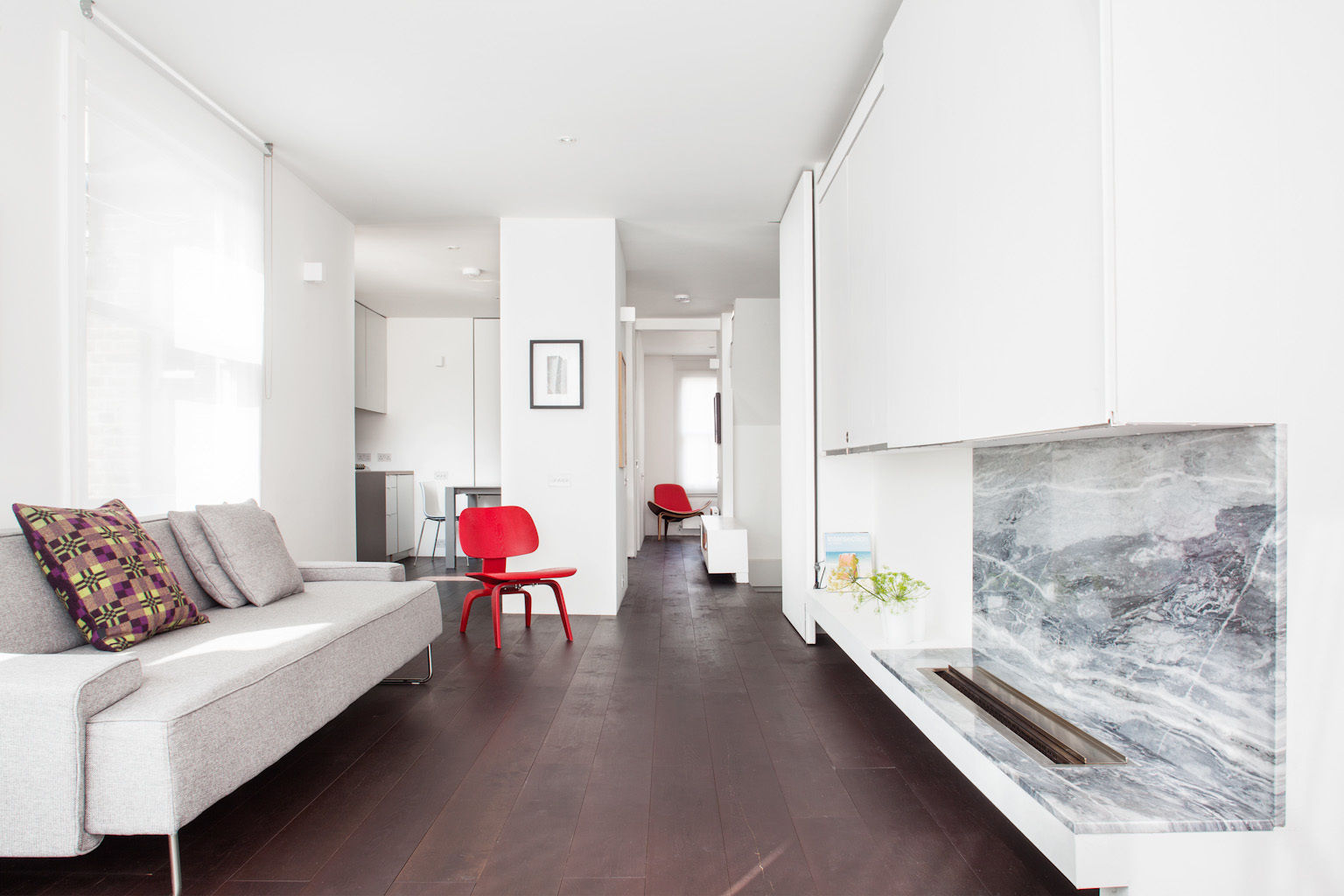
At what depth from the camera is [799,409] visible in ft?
14.2

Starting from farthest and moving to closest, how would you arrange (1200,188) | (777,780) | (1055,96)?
1. (777,780)
2. (1055,96)
3. (1200,188)

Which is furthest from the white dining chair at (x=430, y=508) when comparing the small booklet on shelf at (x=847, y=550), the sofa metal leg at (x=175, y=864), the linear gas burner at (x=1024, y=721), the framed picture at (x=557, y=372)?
the linear gas burner at (x=1024, y=721)

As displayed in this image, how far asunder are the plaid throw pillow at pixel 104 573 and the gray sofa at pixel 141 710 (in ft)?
0.22

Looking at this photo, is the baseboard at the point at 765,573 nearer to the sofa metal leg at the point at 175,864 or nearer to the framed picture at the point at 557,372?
the framed picture at the point at 557,372

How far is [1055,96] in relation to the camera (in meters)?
1.39

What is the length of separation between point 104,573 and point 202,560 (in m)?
0.65

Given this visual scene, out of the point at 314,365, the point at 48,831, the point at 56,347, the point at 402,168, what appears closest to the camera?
the point at 48,831

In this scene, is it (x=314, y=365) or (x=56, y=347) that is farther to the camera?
(x=314, y=365)

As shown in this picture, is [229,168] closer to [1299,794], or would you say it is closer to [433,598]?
[433,598]

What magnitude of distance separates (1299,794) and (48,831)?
2511mm

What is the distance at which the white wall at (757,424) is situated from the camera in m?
6.81

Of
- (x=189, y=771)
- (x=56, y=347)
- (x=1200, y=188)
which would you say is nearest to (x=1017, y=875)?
(x=1200, y=188)

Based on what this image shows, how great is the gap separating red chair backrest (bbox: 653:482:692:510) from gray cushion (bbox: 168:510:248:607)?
6803 mm

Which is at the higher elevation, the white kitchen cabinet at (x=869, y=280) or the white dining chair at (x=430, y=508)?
the white kitchen cabinet at (x=869, y=280)
